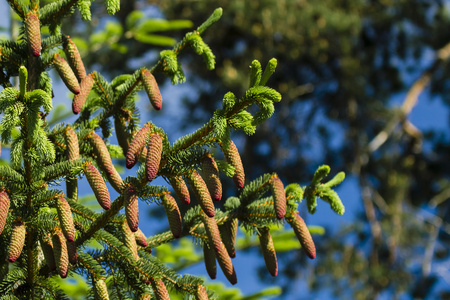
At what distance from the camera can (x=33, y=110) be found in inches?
63.9

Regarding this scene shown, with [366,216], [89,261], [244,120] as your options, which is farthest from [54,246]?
[366,216]

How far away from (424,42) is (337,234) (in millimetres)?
4550

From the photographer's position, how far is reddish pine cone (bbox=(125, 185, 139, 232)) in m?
1.53

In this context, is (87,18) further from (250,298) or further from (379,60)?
(379,60)

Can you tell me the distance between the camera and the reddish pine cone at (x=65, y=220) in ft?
5.03

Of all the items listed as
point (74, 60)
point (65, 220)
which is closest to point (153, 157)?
point (65, 220)

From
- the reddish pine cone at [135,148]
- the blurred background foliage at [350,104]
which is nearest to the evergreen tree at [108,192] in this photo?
the reddish pine cone at [135,148]

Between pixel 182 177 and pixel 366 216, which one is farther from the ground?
pixel 366 216

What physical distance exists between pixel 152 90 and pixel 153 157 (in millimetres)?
387

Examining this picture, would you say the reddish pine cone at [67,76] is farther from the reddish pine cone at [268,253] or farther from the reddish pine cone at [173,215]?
the reddish pine cone at [268,253]

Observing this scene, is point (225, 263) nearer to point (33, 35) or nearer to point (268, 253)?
point (268, 253)

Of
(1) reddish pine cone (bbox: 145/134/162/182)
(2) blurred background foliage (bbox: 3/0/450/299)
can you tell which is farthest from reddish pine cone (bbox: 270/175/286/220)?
(2) blurred background foliage (bbox: 3/0/450/299)

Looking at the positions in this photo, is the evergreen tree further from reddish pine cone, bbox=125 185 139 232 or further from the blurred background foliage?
the blurred background foliage

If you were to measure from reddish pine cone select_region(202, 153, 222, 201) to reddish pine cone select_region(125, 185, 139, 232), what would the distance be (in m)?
0.20
